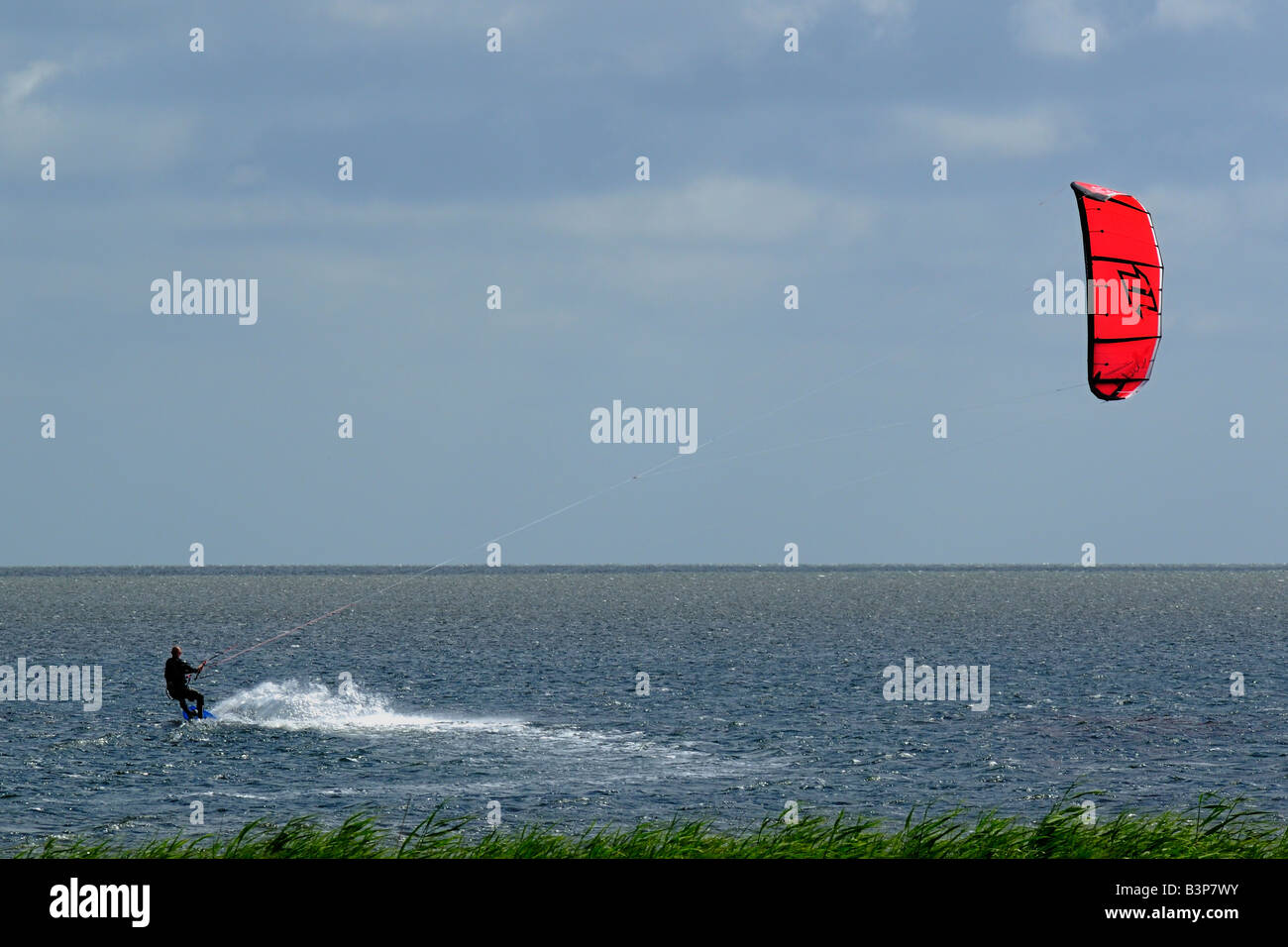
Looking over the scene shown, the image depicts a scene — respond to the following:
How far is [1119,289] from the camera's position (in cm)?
3209

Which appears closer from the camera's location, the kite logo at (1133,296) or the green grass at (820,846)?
the green grass at (820,846)

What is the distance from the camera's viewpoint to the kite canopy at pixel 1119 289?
105 ft

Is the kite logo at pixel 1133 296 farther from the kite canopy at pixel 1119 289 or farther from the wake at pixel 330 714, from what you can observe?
the wake at pixel 330 714

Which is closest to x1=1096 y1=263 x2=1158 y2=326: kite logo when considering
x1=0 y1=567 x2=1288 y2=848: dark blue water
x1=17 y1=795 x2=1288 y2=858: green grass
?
x1=0 y1=567 x2=1288 y2=848: dark blue water

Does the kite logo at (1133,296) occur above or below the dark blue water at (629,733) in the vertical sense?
above

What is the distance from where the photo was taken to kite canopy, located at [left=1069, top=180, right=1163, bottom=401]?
32031mm

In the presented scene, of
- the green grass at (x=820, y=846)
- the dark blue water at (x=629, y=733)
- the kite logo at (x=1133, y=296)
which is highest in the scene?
the kite logo at (x=1133, y=296)

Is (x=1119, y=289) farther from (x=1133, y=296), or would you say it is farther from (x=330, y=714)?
(x=330, y=714)

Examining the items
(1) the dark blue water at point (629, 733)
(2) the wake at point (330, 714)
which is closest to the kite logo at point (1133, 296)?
(1) the dark blue water at point (629, 733)

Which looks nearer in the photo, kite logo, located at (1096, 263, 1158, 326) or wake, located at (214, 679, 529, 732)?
kite logo, located at (1096, 263, 1158, 326)

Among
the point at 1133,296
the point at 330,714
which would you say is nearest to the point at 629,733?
the point at 330,714

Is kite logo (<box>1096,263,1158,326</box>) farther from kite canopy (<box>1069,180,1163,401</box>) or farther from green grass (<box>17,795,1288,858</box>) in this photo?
green grass (<box>17,795,1288,858</box>)
